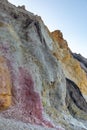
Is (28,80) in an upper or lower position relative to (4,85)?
upper

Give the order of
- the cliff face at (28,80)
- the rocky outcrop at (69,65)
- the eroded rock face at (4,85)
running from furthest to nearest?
the rocky outcrop at (69,65)
the cliff face at (28,80)
the eroded rock face at (4,85)

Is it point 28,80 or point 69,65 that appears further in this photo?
point 69,65

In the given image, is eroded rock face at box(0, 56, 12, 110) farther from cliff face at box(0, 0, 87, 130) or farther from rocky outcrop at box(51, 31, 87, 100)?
rocky outcrop at box(51, 31, 87, 100)

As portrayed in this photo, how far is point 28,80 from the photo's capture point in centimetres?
4472

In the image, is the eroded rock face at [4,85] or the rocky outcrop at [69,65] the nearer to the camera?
the eroded rock face at [4,85]

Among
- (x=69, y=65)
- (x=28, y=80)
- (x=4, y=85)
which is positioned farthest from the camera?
(x=69, y=65)

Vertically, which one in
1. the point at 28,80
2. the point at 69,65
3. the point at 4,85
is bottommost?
the point at 4,85

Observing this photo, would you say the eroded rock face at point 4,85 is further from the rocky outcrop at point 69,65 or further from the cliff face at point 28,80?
the rocky outcrop at point 69,65

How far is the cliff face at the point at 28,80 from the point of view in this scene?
39.0m

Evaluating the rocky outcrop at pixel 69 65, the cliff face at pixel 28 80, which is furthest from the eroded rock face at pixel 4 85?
the rocky outcrop at pixel 69 65

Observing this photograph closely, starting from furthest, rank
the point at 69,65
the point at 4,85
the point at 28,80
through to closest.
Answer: the point at 69,65 < the point at 28,80 < the point at 4,85

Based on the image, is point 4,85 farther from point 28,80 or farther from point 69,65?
point 69,65

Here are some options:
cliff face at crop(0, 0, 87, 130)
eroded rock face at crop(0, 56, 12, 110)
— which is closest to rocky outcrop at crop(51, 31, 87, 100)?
cliff face at crop(0, 0, 87, 130)

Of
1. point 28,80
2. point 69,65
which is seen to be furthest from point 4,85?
point 69,65
